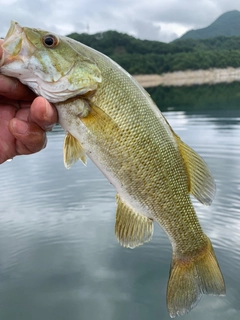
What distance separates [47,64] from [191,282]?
1.88 metres

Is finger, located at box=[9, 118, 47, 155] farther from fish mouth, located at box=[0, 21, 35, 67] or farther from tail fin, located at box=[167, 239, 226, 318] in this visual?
tail fin, located at box=[167, 239, 226, 318]

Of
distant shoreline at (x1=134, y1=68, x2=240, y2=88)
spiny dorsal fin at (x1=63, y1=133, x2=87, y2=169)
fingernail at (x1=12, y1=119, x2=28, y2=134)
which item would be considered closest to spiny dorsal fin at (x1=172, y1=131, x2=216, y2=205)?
spiny dorsal fin at (x1=63, y1=133, x2=87, y2=169)

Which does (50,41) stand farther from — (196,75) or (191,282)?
(196,75)

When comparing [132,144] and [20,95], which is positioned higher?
[20,95]

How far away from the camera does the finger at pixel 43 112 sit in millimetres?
2492

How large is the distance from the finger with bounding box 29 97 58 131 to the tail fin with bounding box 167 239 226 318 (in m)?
1.39

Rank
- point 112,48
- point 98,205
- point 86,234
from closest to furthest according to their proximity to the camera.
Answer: point 86,234 < point 98,205 < point 112,48

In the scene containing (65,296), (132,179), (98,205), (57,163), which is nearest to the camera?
(132,179)

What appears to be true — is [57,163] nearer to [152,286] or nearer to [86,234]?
[86,234]

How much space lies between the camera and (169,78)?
82250 mm

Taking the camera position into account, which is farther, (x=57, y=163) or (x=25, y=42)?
(x=57, y=163)

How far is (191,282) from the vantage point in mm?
2781

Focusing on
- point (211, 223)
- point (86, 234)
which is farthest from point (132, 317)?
point (211, 223)

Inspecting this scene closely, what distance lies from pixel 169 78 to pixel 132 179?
270ft
